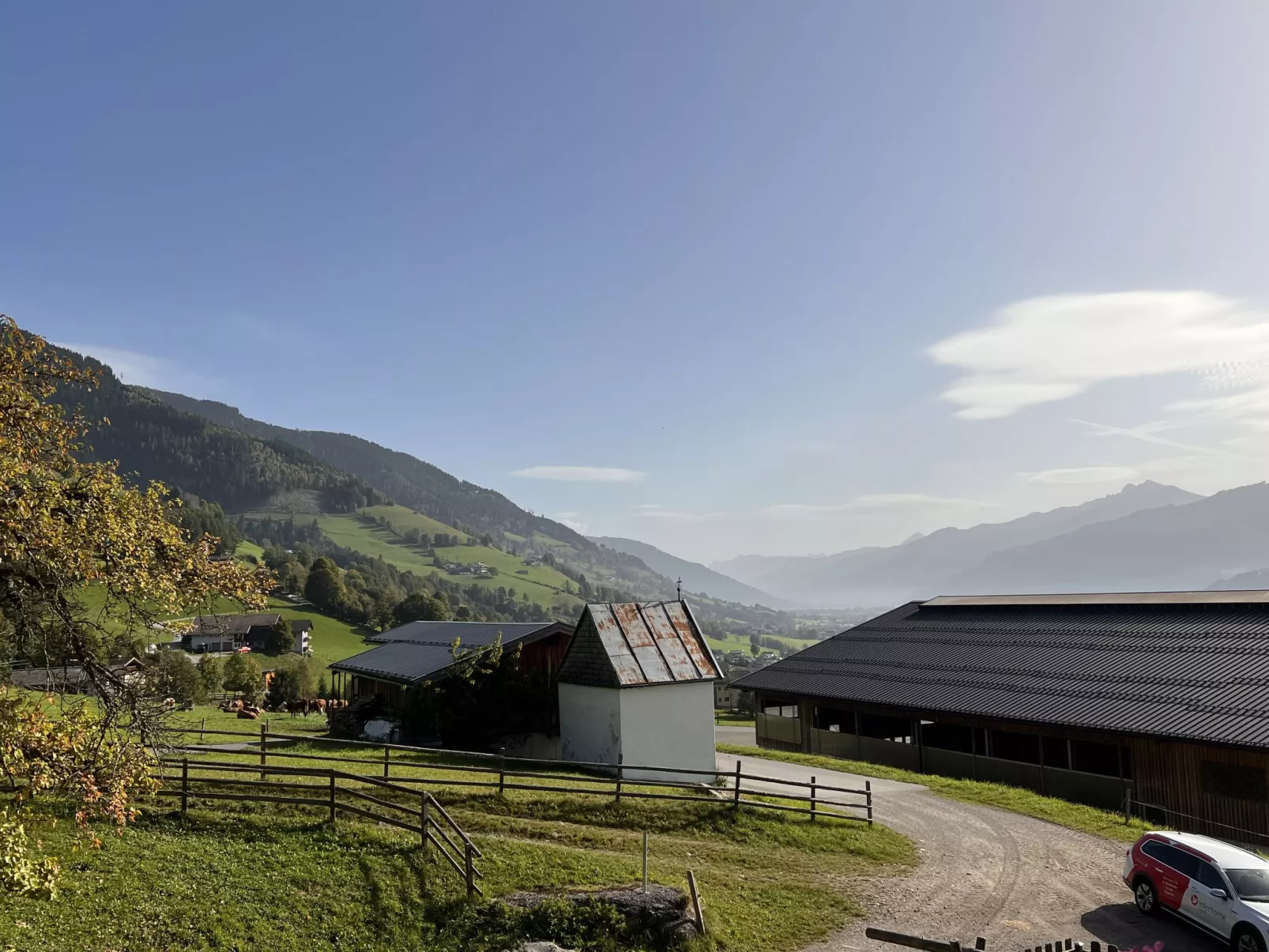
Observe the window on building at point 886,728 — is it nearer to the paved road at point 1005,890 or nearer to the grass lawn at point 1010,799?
the grass lawn at point 1010,799

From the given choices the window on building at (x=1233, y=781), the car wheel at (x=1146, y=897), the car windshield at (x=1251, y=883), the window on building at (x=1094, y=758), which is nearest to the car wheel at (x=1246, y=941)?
the car windshield at (x=1251, y=883)

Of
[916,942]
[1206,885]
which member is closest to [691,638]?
[1206,885]

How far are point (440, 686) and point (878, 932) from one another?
89.0 ft

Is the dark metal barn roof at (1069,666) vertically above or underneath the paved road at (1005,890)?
above

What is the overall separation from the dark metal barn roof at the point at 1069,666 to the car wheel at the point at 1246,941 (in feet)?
41.1

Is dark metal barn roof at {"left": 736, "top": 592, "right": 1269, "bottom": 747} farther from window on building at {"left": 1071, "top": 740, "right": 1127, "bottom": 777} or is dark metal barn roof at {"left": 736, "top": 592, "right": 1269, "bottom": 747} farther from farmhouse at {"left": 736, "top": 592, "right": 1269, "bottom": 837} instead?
window on building at {"left": 1071, "top": 740, "right": 1127, "bottom": 777}

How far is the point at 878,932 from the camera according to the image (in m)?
11.1

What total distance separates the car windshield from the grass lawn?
8582 millimetres

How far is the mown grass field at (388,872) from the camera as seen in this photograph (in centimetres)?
1581

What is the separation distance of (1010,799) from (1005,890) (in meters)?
11.2

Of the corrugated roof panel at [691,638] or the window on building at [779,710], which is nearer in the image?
the corrugated roof panel at [691,638]

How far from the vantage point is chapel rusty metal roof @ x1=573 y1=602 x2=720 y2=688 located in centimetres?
3067

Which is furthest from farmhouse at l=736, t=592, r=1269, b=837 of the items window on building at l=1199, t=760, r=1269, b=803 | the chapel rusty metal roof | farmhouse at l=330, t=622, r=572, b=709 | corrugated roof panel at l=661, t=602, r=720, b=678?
farmhouse at l=330, t=622, r=572, b=709

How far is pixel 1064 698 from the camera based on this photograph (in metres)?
33.4
